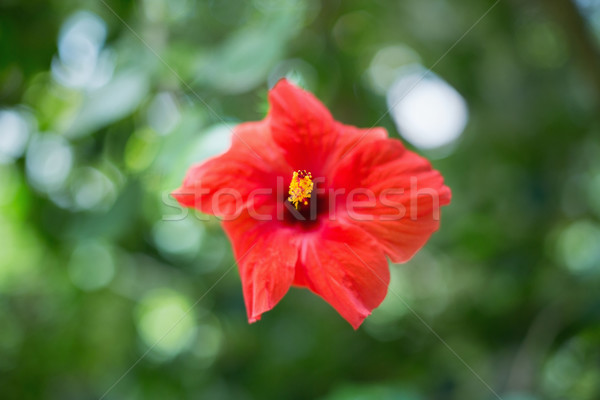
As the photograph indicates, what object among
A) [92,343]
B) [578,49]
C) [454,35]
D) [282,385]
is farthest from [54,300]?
[578,49]

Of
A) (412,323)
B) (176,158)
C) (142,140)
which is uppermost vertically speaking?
(176,158)

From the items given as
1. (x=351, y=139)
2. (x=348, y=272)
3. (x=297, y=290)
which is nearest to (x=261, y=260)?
(x=348, y=272)

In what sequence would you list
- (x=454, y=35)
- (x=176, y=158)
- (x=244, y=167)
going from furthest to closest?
(x=454, y=35), (x=176, y=158), (x=244, y=167)

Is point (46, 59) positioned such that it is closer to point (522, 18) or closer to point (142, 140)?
point (142, 140)

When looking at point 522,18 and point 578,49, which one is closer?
point 578,49

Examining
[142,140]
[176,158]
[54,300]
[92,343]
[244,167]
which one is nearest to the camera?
[244,167]

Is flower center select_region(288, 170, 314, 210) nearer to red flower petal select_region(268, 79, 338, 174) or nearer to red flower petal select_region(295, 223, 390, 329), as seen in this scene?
red flower petal select_region(268, 79, 338, 174)
